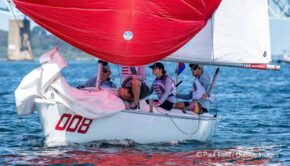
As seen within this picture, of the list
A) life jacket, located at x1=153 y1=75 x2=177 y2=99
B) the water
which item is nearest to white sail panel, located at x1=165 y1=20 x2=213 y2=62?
life jacket, located at x1=153 y1=75 x2=177 y2=99

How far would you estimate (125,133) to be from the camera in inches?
619

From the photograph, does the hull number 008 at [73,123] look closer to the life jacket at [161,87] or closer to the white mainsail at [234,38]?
the life jacket at [161,87]

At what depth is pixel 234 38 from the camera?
1694 centimetres

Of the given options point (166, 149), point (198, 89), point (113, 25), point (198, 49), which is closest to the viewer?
point (113, 25)

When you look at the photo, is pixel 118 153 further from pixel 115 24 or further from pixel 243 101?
pixel 243 101

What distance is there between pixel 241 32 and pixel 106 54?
10.7 ft

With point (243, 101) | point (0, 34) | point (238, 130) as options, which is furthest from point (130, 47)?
point (0, 34)

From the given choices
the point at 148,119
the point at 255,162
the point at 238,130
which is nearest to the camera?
the point at 255,162

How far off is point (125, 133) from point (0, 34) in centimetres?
Answer: 16180

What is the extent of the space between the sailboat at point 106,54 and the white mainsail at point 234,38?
12.5 inches

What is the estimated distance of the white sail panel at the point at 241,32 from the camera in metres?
16.8

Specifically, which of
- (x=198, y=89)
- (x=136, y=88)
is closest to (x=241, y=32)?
(x=198, y=89)

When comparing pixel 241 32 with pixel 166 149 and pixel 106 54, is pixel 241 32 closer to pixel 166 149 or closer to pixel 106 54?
pixel 166 149

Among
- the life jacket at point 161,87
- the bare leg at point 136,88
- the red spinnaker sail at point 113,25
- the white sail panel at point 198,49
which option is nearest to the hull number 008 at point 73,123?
the bare leg at point 136,88
